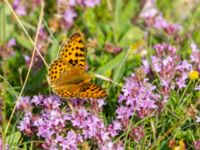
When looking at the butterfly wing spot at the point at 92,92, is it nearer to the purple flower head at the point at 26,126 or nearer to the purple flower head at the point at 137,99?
the purple flower head at the point at 137,99

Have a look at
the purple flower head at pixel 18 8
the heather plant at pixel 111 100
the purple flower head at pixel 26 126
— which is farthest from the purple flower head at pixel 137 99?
the purple flower head at pixel 18 8

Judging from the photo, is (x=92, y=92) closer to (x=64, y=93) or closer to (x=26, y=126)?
(x=64, y=93)

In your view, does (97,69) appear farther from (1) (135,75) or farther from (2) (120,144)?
(2) (120,144)

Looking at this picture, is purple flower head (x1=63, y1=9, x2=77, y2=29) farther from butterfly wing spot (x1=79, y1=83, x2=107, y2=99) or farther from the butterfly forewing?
butterfly wing spot (x1=79, y1=83, x2=107, y2=99)

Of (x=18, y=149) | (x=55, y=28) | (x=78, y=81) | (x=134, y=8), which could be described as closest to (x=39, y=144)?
(x=18, y=149)

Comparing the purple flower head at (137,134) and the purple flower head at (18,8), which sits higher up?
the purple flower head at (18,8)

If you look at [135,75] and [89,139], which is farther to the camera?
[135,75]

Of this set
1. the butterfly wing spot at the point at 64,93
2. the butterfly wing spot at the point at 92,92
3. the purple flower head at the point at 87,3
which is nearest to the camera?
the butterfly wing spot at the point at 92,92

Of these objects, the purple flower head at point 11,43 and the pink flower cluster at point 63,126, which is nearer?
the pink flower cluster at point 63,126

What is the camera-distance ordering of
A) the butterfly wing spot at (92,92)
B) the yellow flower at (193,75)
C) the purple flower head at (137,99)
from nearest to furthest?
the butterfly wing spot at (92,92) < the purple flower head at (137,99) < the yellow flower at (193,75)
